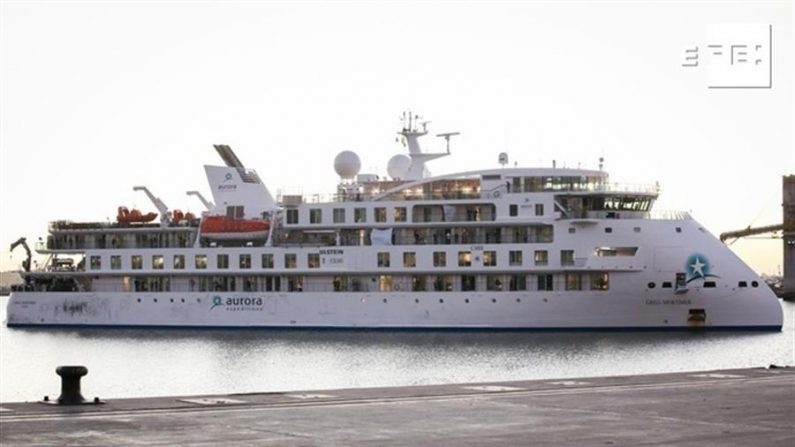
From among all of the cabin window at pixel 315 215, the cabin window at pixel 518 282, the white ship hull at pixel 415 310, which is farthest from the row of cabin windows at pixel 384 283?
the cabin window at pixel 315 215

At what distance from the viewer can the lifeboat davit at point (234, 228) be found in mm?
71125

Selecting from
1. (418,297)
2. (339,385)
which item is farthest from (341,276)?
(339,385)

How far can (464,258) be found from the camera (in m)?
65.5

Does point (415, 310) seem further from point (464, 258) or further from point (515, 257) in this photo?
point (515, 257)

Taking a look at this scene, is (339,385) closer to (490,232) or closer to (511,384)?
(511,384)

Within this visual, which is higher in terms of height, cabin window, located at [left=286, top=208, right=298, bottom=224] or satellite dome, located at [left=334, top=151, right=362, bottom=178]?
satellite dome, located at [left=334, top=151, right=362, bottom=178]

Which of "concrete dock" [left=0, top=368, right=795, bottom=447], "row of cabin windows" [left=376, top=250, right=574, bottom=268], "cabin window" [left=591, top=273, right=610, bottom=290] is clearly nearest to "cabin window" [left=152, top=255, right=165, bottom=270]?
"row of cabin windows" [left=376, top=250, right=574, bottom=268]

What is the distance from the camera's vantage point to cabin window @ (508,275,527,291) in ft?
212

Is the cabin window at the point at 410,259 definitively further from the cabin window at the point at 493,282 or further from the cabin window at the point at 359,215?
the cabin window at the point at 493,282

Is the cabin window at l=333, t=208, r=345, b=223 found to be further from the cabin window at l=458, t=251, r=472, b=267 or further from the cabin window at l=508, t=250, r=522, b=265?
the cabin window at l=508, t=250, r=522, b=265

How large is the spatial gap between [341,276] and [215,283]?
726 centimetres

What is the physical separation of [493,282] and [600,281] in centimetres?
515

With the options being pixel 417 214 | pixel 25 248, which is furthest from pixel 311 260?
pixel 25 248

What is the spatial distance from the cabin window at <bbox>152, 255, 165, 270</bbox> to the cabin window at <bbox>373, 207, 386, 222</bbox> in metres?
12.3
